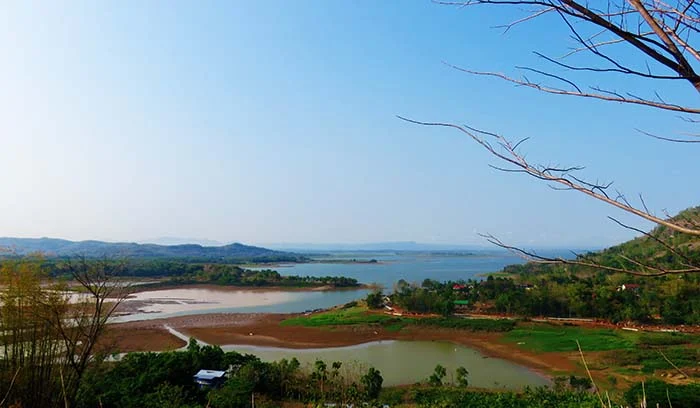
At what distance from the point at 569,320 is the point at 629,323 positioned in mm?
2292

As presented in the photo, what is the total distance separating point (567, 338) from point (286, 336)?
9.90 metres

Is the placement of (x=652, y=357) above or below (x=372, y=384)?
below

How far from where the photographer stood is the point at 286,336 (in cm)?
1658

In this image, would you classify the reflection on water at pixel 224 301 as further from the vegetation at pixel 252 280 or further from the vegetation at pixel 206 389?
the vegetation at pixel 206 389

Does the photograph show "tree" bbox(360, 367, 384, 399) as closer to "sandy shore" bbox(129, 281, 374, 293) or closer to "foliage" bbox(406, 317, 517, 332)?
"foliage" bbox(406, 317, 517, 332)

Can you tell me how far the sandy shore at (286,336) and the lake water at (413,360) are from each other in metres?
0.64

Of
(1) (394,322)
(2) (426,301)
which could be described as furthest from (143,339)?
(2) (426,301)

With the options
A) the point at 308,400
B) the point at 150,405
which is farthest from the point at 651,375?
the point at 150,405

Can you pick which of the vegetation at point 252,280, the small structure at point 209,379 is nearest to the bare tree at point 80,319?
the small structure at point 209,379

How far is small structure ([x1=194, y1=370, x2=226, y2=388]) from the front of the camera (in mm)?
8805

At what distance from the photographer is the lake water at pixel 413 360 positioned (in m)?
11.1

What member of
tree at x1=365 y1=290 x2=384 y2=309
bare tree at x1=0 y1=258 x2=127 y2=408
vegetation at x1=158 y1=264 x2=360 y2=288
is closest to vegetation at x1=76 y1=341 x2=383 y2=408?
bare tree at x1=0 y1=258 x2=127 y2=408

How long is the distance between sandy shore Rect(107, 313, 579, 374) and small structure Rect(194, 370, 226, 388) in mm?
5877

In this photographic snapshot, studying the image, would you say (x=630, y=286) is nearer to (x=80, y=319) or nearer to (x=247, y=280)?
(x=247, y=280)
